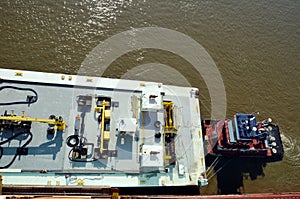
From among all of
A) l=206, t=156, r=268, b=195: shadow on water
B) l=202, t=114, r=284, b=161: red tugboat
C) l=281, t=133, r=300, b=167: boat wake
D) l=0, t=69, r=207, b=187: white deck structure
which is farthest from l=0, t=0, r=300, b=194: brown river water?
l=0, t=69, r=207, b=187: white deck structure

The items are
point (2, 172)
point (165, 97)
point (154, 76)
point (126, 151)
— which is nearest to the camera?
point (2, 172)

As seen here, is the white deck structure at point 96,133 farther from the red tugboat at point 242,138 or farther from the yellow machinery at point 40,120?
the red tugboat at point 242,138

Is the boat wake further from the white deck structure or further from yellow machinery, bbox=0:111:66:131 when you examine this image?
yellow machinery, bbox=0:111:66:131

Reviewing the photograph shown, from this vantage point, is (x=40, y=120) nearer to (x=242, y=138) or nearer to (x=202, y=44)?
(x=242, y=138)

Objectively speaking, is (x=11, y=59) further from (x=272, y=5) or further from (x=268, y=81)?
(x=272, y=5)

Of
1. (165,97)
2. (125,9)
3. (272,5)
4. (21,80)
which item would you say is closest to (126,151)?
(165,97)

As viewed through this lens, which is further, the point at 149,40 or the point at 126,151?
the point at 149,40

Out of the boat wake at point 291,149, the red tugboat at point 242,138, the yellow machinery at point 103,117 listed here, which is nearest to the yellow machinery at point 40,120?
the yellow machinery at point 103,117

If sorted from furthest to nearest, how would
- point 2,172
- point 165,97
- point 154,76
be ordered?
point 154,76, point 165,97, point 2,172
